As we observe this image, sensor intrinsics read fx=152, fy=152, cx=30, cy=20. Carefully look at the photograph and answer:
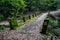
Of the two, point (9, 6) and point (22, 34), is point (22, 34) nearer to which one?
point (22, 34)

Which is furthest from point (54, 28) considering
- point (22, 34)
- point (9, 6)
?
point (9, 6)

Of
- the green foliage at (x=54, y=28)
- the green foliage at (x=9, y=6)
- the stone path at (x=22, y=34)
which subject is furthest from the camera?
the green foliage at (x=9, y=6)

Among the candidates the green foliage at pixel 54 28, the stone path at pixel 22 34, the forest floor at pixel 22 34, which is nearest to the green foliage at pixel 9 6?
the green foliage at pixel 54 28

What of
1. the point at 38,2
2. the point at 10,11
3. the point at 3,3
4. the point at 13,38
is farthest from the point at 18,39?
the point at 38,2

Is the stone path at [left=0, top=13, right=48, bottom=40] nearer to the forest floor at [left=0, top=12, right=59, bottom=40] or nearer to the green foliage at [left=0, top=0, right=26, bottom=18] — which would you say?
the forest floor at [left=0, top=12, right=59, bottom=40]

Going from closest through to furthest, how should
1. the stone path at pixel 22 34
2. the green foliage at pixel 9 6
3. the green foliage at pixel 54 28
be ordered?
the stone path at pixel 22 34
the green foliage at pixel 54 28
the green foliage at pixel 9 6

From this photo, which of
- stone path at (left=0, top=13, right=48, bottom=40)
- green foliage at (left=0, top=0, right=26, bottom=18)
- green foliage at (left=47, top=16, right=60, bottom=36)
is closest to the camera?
stone path at (left=0, top=13, right=48, bottom=40)

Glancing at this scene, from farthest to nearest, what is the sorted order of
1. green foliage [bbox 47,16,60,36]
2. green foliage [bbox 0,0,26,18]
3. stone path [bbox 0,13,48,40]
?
green foliage [bbox 0,0,26,18], green foliage [bbox 47,16,60,36], stone path [bbox 0,13,48,40]

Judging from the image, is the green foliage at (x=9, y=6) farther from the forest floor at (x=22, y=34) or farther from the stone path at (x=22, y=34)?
the stone path at (x=22, y=34)

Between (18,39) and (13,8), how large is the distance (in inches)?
805

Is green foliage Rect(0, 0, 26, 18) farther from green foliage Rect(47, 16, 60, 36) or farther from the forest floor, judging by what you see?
the forest floor

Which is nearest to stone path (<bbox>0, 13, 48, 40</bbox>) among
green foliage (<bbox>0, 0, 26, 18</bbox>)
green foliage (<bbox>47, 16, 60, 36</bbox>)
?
green foliage (<bbox>47, 16, 60, 36</bbox>)

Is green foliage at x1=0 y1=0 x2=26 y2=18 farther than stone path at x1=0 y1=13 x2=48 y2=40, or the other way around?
green foliage at x1=0 y1=0 x2=26 y2=18

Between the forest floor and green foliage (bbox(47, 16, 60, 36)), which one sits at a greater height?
the forest floor
